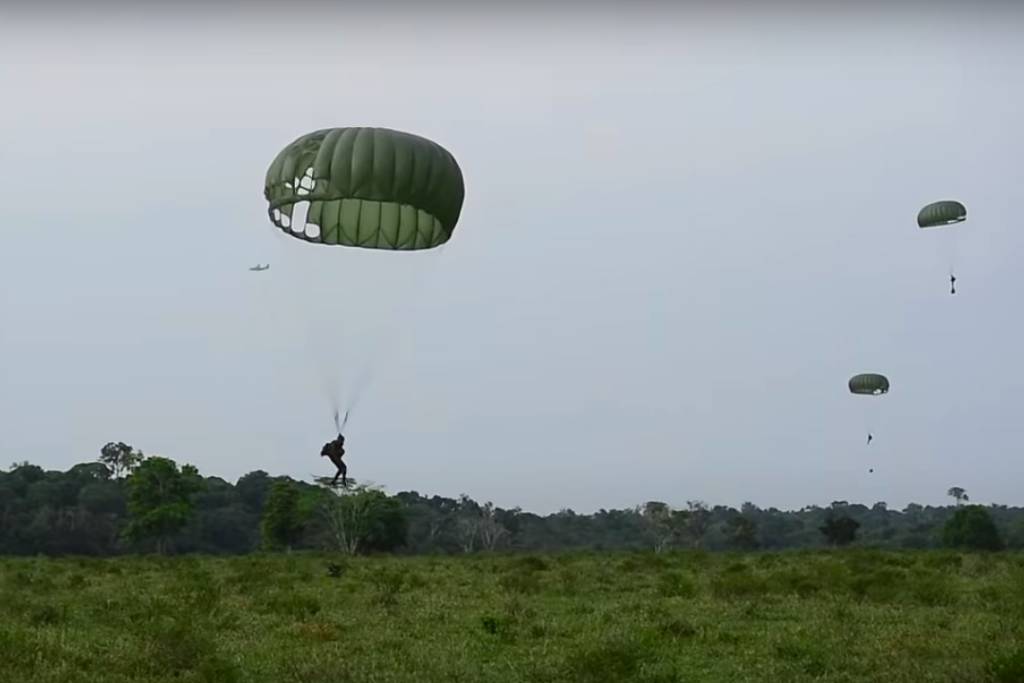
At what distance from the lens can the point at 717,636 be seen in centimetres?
1382

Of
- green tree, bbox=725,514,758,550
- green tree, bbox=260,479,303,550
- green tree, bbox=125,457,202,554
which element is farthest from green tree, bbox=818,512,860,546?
green tree, bbox=125,457,202,554

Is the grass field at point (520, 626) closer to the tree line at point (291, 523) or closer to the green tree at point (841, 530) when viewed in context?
the tree line at point (291, 523)

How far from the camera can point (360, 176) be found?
1550 centimetres

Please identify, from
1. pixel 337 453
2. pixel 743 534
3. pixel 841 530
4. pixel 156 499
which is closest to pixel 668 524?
pixel 743 534

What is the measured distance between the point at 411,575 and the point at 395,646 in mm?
11325

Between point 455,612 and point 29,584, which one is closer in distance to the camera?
point 455,612

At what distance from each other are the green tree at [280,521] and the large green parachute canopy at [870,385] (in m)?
36.8

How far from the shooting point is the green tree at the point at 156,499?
6138cm

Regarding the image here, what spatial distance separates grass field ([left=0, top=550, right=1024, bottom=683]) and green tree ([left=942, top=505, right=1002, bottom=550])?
119 feet

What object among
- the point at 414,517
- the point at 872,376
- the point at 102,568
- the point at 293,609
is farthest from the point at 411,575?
the point at 414,517

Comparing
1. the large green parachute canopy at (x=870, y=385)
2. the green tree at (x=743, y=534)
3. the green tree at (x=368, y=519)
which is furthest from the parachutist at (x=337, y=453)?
the green tree at (x=743, y=534)

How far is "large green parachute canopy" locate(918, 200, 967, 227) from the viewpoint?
32.9 metres

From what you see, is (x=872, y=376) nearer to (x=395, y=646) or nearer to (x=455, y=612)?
(x=455, y=612)

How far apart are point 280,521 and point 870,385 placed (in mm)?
38060
